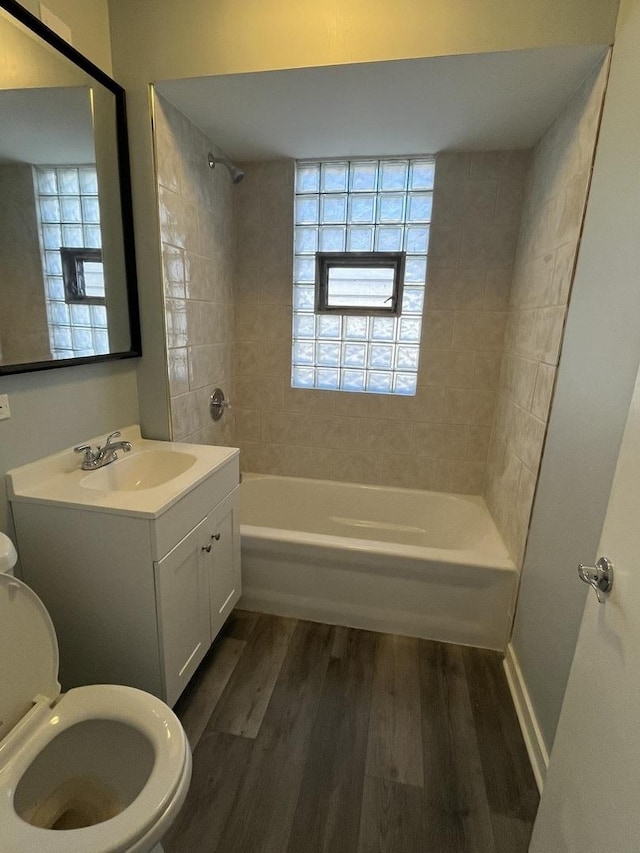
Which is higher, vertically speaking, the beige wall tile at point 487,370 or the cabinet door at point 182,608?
the beige wall tile at point 487,370

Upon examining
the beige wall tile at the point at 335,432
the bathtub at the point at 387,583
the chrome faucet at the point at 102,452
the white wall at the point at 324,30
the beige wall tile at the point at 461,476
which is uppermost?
the white wall at the point at 324,30

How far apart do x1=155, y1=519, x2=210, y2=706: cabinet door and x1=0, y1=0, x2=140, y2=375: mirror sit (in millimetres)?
750

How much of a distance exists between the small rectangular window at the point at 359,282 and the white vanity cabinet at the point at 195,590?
1333 millimetres

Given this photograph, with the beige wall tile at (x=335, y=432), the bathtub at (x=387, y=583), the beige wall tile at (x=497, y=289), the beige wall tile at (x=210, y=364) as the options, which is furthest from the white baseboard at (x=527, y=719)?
the beige wall tile at (x=210, y=364)

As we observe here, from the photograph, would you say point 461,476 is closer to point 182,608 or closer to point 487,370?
point 487,370

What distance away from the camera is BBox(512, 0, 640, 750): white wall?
1.05 meters

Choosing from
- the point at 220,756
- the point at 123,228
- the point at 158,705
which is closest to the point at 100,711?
the point at 158,705

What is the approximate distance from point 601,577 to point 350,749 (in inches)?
43.3

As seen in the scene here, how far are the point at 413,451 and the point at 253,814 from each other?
1800 millimetres

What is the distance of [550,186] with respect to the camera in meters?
1.69

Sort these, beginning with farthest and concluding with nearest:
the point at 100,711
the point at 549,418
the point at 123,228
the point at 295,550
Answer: the point at 295,550 < the point at 123,228 < the point at 549,418 < the point at 100,711

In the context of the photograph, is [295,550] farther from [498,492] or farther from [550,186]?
[550,186]

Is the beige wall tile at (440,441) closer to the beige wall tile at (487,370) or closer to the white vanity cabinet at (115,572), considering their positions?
the beige wall tile at (487,370)

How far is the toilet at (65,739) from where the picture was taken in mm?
912
